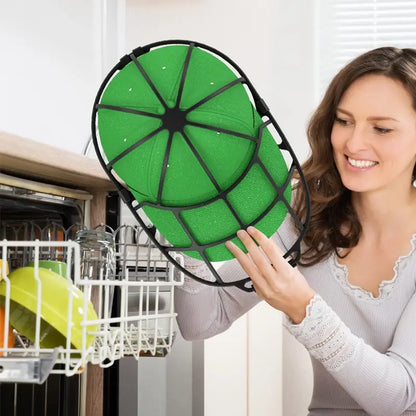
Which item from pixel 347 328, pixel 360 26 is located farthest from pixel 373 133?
pixel 360 26

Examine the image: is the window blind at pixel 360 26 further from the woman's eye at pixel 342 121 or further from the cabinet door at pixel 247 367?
the woman's eye at pixel 342 121

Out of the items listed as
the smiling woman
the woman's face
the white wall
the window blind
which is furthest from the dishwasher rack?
the window blind

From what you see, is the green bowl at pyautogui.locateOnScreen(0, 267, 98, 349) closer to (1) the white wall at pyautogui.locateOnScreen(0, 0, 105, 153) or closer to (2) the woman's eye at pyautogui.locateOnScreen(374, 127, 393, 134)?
(2) the woman's eye at pyautogui.locateOnScreen(374, 127, 393, 134)

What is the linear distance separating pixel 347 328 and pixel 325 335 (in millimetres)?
67

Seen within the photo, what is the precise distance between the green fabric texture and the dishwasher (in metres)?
0.10

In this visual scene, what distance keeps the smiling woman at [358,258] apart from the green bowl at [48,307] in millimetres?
260

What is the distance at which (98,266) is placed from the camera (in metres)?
0.97

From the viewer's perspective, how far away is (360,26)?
2414 mm

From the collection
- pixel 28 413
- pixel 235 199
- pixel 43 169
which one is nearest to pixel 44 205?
pixel 43 169

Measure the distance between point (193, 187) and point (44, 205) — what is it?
419 millimetres

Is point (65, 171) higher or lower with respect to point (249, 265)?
higher

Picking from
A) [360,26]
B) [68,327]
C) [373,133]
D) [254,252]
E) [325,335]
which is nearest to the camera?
[68,327]

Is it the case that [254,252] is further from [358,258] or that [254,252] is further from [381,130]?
[358,258]

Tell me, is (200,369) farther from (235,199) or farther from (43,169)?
(235,199)
